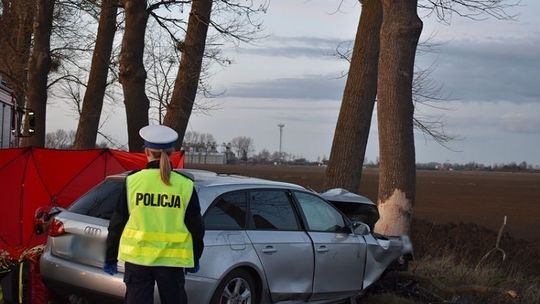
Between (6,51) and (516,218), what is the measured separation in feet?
74.4

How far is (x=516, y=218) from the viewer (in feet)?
108

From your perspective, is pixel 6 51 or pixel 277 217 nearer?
pixel 277 217

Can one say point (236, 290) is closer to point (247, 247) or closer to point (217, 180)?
point (247, 247)

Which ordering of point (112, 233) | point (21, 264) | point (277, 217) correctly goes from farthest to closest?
point (277, 217)
point (21, 264)
point (112, 233)

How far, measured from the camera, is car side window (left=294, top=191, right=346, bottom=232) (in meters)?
7.96

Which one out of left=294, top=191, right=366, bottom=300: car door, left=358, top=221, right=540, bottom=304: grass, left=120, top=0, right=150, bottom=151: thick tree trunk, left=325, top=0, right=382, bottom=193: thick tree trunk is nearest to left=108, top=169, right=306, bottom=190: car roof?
left=294, top=191, right=366, bottom=300: car door

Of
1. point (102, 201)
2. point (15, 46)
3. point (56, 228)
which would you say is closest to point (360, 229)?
point (102, 201)

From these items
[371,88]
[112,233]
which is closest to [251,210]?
[112,233]

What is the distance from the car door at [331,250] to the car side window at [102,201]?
2.03m

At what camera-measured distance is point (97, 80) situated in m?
20.0

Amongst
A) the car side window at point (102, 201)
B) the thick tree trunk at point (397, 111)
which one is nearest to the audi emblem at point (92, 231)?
the car side window at point (102, 201)

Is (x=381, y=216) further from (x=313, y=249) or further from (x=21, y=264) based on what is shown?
(x=21, y=264)

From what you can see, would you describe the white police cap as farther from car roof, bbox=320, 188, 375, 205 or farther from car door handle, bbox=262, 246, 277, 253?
car roof, bbox=320, 188, 375, 205

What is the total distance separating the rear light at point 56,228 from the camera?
6812 mm
